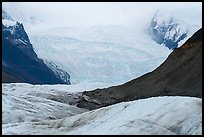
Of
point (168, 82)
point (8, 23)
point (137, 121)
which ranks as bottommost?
point (168, 82)

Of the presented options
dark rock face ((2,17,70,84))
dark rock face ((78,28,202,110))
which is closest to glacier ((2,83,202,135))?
dark rock face ((78,28,202,110))

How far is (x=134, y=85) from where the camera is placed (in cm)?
4134

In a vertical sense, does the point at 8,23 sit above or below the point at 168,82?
above

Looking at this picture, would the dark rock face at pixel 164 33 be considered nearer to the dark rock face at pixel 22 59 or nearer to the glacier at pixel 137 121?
the dark rock face at pixel 22 59

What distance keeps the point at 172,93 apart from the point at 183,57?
25.1 feet

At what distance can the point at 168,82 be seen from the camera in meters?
37.2


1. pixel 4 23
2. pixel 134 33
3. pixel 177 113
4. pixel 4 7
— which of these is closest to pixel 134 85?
pixel 177 113

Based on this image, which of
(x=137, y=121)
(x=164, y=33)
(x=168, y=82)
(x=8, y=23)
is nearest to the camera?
(x=137, y=121)

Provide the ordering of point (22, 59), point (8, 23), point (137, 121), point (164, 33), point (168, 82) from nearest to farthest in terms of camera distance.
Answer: point (137, 121) < point (168, 82) < point (22, 59) < point (8, 23) < point (164, 33)

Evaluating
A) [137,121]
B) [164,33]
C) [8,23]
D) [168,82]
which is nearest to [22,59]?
[8,23]

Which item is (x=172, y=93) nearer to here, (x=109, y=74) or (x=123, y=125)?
(x=123, y=125)

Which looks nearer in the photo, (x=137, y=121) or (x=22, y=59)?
(x=137, y=121)

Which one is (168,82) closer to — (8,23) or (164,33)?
(164,33)

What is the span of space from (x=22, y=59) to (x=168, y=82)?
51.6 meters
